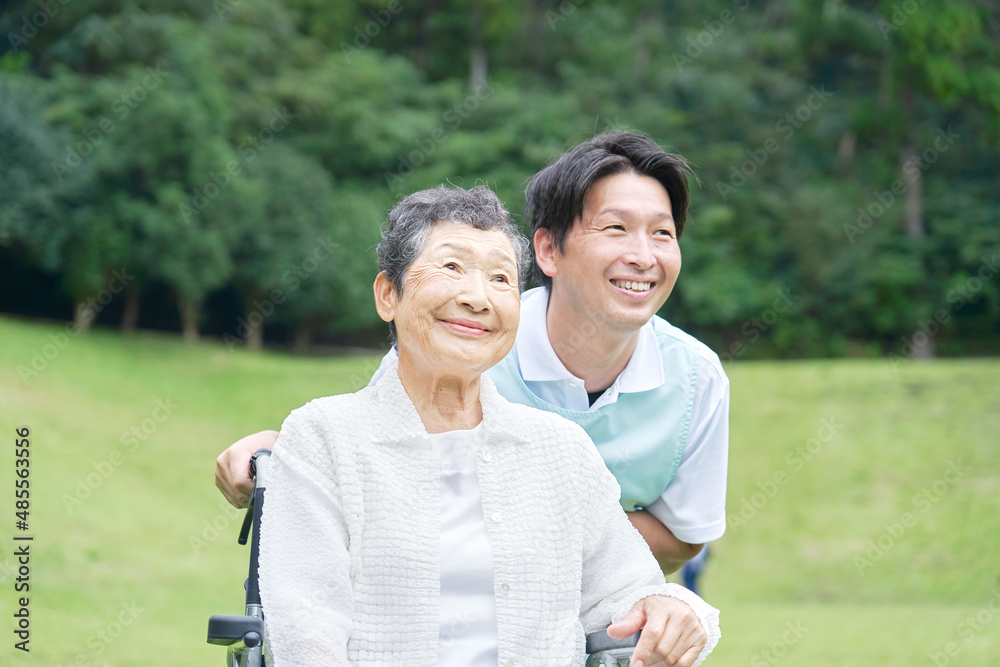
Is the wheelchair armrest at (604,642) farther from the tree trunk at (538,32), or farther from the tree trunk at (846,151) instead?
the tree trunk at (538,32)

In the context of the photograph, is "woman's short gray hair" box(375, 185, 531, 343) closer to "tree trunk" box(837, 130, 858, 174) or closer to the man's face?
the man's face

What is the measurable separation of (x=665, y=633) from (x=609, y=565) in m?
0.17

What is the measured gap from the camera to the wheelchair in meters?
1.71

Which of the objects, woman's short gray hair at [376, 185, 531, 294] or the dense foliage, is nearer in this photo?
woman's short gray hair at [376, 185, 531, 294]

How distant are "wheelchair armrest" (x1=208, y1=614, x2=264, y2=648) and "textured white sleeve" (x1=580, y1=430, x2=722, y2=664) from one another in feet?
1.93

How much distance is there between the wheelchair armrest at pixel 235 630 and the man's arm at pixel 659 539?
1.02 m

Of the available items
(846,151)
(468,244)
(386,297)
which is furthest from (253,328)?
(468,244)

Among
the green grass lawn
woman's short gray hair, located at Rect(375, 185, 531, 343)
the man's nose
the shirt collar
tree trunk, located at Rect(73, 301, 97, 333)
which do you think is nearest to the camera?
woman's short gray hair, located at Rect(375, 185, 531, 343)

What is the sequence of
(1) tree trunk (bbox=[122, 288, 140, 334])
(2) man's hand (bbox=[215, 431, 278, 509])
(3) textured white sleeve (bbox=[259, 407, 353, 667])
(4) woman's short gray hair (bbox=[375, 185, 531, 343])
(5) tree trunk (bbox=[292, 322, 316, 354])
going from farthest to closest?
(5) tree trunk (bbox=[292, 322, 316, 354]) < (1) tree trunk (bbox=[122, 288, 140, 334]) < (2) man's hand (bbox=[215, 431, 278, 509]) < (4) woman's short gray hair (bbox=[375, 185, 531, 343]) < (3) textured white sleeve (bbox=[259, 407, 353, 667])

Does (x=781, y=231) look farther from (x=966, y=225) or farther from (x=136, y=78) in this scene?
(x=136, y=78)

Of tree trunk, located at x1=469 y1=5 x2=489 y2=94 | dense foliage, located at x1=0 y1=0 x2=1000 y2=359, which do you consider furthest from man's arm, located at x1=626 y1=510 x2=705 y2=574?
tree trunk, located at x1=469 y1=5 x2=489 y2=94

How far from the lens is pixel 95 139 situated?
667 inches

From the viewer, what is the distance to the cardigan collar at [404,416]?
1.75m

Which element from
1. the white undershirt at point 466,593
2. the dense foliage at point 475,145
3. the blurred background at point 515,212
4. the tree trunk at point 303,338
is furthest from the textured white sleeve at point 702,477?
the tree trunk at point 303,338
